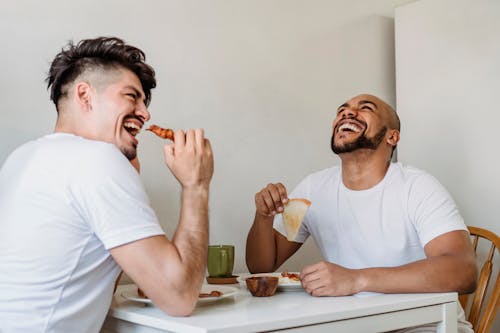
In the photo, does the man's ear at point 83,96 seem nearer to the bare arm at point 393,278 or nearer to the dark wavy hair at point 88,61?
the dark wavy hair at point 88,61

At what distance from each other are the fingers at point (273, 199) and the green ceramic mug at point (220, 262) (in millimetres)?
162

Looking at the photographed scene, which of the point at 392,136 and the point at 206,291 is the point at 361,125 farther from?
the point at 206,291

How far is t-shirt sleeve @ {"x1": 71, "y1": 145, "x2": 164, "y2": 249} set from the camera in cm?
105

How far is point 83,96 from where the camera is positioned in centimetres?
128

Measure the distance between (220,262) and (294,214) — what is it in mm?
256

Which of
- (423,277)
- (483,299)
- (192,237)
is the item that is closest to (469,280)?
(423,277)

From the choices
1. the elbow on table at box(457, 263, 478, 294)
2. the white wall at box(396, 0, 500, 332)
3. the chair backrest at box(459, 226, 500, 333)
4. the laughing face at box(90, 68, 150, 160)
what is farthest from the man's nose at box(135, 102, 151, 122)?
the white wall at box(396, 0, 500, 332)

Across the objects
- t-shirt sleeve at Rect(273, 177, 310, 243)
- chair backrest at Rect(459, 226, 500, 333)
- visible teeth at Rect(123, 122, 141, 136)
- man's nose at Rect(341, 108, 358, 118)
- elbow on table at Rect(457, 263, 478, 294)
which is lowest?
chair backrest at Rect(459, 226, 500, 333)

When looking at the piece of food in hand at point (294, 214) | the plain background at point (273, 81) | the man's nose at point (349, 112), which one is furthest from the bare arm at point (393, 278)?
the plain background at point (273, 81)

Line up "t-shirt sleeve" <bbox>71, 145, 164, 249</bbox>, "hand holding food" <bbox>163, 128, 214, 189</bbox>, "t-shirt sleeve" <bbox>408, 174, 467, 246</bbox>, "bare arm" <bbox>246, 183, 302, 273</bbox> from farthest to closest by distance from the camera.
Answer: "bare arm" <bbox>246, 183, 302, 273</bbox> → "t-shirt sleeve" <bbox>408, 174, 467, 246</bbox> → "hand holding food" <bbox>163, 128, 214, 189</bbox> → "t-shirt sleeve" <bbox>71, 145, 164, 249</bbox>

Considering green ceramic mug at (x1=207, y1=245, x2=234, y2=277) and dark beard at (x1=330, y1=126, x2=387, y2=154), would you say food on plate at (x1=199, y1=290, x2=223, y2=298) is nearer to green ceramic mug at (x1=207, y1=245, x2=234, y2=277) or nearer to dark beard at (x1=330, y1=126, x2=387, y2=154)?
green ceramic mug at (x1=207, y1=245, x2=234, y2=277)

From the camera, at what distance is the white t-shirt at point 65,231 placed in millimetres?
1064

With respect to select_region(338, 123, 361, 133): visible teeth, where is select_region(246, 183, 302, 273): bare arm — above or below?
below

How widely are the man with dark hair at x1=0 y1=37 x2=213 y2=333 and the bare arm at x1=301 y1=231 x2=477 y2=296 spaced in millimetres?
371
